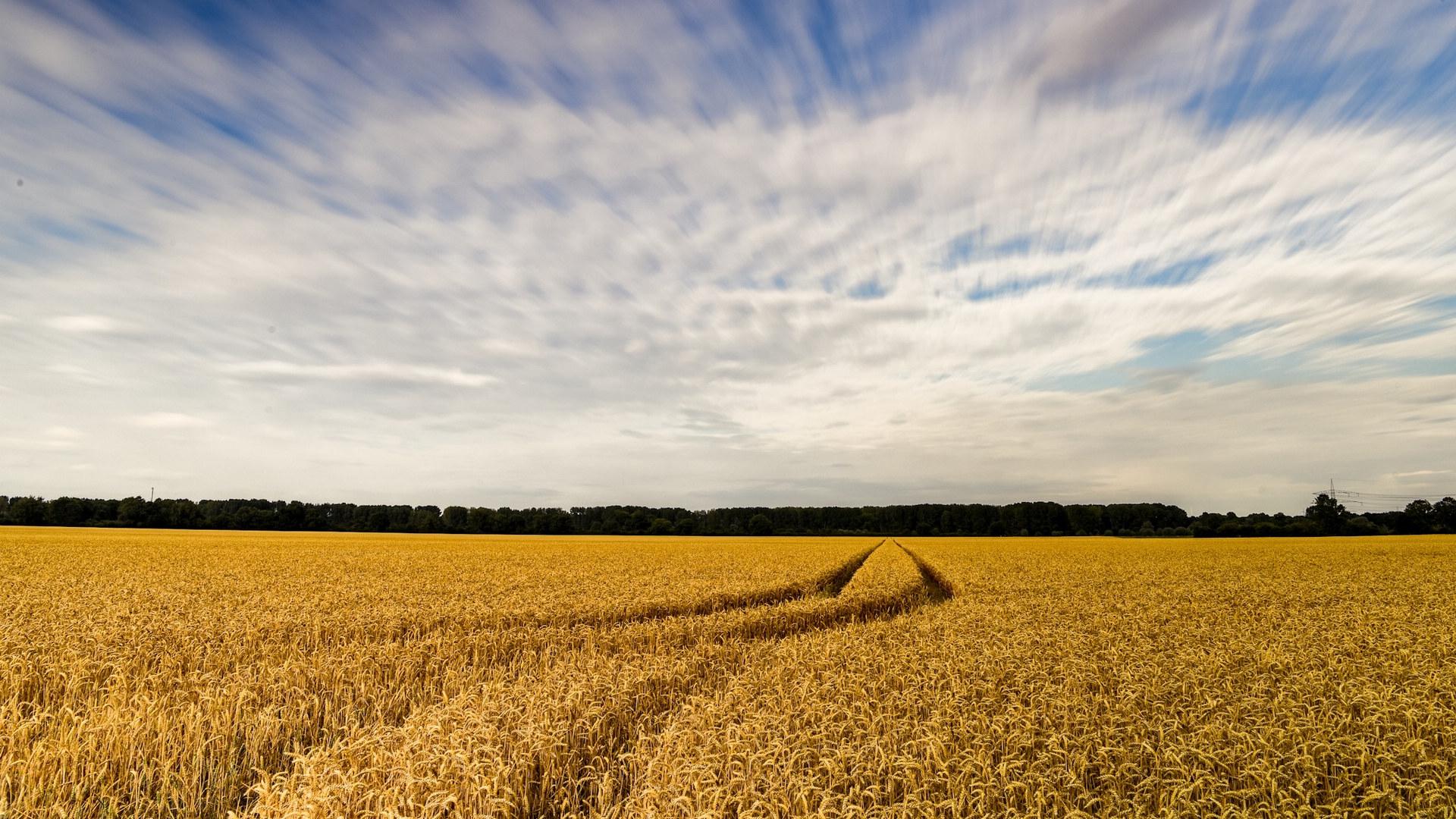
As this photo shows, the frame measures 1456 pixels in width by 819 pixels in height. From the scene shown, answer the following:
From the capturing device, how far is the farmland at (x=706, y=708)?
207 inches

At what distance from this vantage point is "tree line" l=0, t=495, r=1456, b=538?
101 metres

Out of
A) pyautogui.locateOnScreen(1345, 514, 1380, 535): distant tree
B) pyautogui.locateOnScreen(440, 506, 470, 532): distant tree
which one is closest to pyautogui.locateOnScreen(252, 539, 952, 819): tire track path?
pyautogui.locateOnScreen(440, 506, 470, 532): distant tree

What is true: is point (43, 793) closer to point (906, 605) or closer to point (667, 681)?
point (667, 681)

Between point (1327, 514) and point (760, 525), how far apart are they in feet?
324

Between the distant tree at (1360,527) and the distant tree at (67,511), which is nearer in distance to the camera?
the distant tree at (67,511)

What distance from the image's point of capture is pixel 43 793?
239 inches

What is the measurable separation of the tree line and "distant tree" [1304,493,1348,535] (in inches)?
6.6

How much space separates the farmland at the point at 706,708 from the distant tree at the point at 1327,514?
122 meters

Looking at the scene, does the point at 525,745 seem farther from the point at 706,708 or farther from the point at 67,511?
the point at 67,511

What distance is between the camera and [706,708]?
728 cm

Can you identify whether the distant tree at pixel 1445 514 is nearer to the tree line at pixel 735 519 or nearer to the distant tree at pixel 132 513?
the tree line at pixel 735 519

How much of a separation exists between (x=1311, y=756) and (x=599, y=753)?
21.9 feet

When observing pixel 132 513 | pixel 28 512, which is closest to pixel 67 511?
pixel 28 512

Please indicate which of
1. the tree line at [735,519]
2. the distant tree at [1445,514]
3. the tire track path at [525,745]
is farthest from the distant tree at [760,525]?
the tire track path at [525,745]
